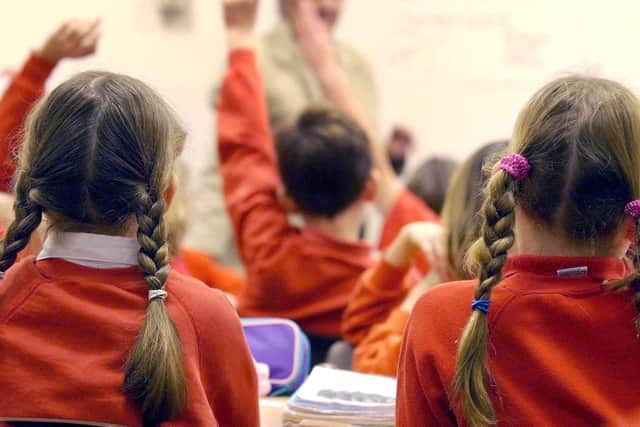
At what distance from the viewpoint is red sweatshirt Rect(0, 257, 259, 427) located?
1.13 meters

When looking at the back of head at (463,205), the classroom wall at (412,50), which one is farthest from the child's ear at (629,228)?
the classroom wall at (412,50)

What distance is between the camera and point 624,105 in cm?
121

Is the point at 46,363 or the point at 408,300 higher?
the point at 46,363

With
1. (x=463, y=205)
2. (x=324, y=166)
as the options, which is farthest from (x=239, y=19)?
(x=463, y=205)

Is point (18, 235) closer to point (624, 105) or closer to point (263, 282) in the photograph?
point (624, 105)

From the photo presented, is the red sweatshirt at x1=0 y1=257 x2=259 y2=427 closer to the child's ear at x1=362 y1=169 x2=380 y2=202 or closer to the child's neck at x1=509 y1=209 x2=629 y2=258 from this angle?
the child's neck at x1=509 y1=209 x2=629 y2=258

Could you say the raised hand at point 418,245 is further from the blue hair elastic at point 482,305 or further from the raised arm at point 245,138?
the blue hair elastic at point 482,305

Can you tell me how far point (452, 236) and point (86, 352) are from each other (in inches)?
28.3

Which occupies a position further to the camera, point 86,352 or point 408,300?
point 408,300

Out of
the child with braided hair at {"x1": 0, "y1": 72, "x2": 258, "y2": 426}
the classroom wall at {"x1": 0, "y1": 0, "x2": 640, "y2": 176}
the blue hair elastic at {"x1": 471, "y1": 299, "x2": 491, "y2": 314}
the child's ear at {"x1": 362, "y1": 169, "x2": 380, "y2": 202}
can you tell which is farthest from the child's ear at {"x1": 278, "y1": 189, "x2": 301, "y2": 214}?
the classroom wall at {"x1": 0, "y1": 0, "x2": 640, "y2": 176}

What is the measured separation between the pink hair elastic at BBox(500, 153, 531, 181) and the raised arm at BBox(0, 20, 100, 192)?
2.75 ft

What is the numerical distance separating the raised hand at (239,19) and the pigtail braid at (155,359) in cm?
103

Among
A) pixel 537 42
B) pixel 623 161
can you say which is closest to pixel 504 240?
pixel 623 161

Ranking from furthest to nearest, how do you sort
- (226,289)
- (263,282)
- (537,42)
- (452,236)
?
1. (537,42)
2. (226,289)
3. (263,282)
4. (452,236)
